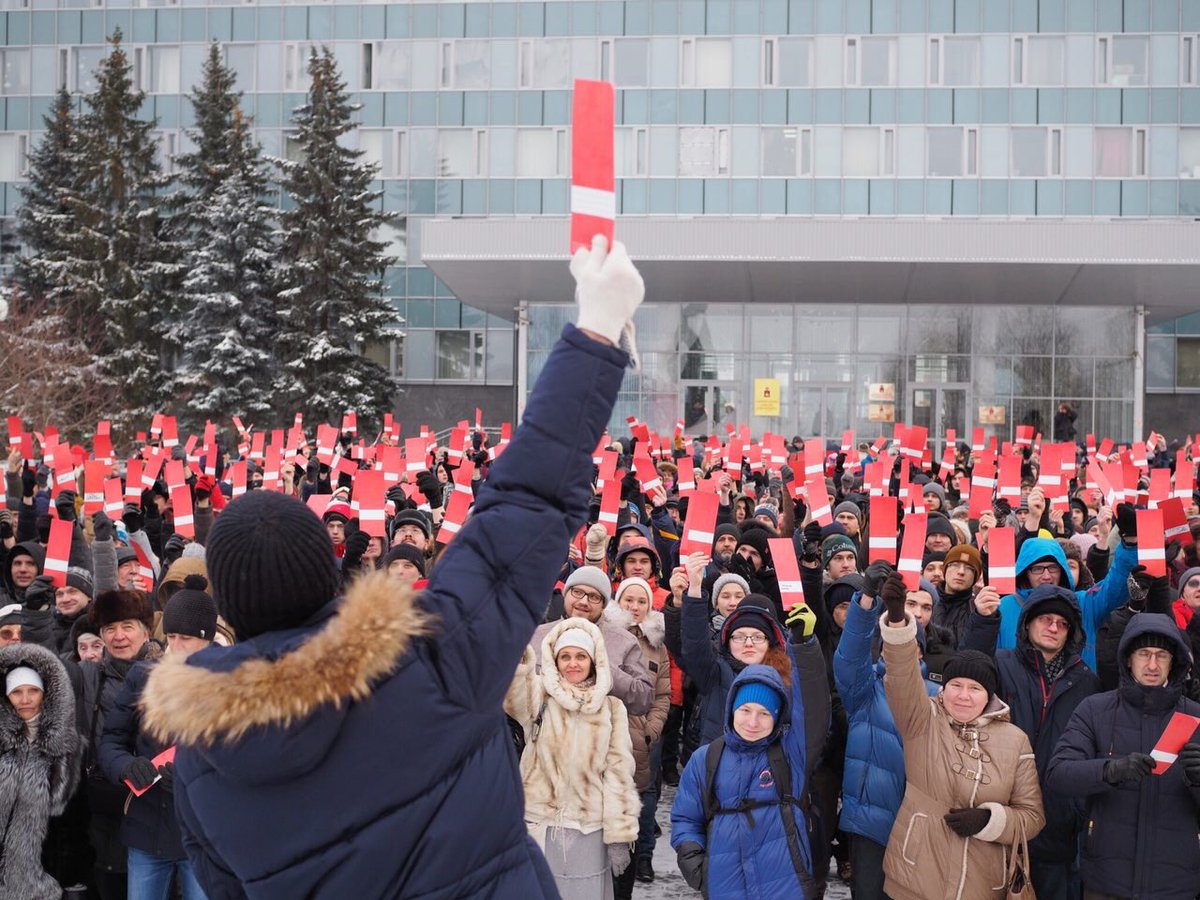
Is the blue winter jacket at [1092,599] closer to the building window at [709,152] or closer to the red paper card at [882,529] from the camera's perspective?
the red paper card at [882,529]

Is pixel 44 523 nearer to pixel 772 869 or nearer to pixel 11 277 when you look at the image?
pixel 772 869

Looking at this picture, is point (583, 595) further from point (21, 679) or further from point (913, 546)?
point (21, 679)

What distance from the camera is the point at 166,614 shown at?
5.06m

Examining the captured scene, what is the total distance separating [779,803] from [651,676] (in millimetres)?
1624

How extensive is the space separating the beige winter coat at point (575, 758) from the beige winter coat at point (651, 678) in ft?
2.81

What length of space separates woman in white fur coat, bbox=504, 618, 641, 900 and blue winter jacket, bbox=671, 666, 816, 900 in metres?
0.37

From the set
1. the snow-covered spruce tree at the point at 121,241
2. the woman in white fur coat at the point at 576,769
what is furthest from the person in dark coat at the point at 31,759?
the snow-covered spruce tree at the point at 121,241

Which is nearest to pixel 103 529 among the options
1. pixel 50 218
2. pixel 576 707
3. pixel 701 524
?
pixel 701 524

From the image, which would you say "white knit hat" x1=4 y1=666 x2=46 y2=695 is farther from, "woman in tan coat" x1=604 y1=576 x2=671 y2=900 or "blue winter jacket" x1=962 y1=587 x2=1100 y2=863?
"blue winter jacket" x1=962 y1=587 x2=1100 y2=863

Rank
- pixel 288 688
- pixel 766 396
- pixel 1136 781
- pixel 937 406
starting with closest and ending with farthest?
pixel 288 688, pixel 1136 781, pixel 766 396, pixel 937 406

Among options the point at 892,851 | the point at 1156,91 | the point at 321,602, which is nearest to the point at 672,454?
the point at 892,851

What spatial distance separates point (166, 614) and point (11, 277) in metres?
36.1

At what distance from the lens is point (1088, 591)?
6.56m

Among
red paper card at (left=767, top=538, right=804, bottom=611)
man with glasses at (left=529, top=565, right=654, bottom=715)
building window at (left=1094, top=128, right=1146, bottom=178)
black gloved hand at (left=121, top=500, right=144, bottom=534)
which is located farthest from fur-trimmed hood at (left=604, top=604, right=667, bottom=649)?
building window at (left=1094, top=128, right=1146, bottom=178)
